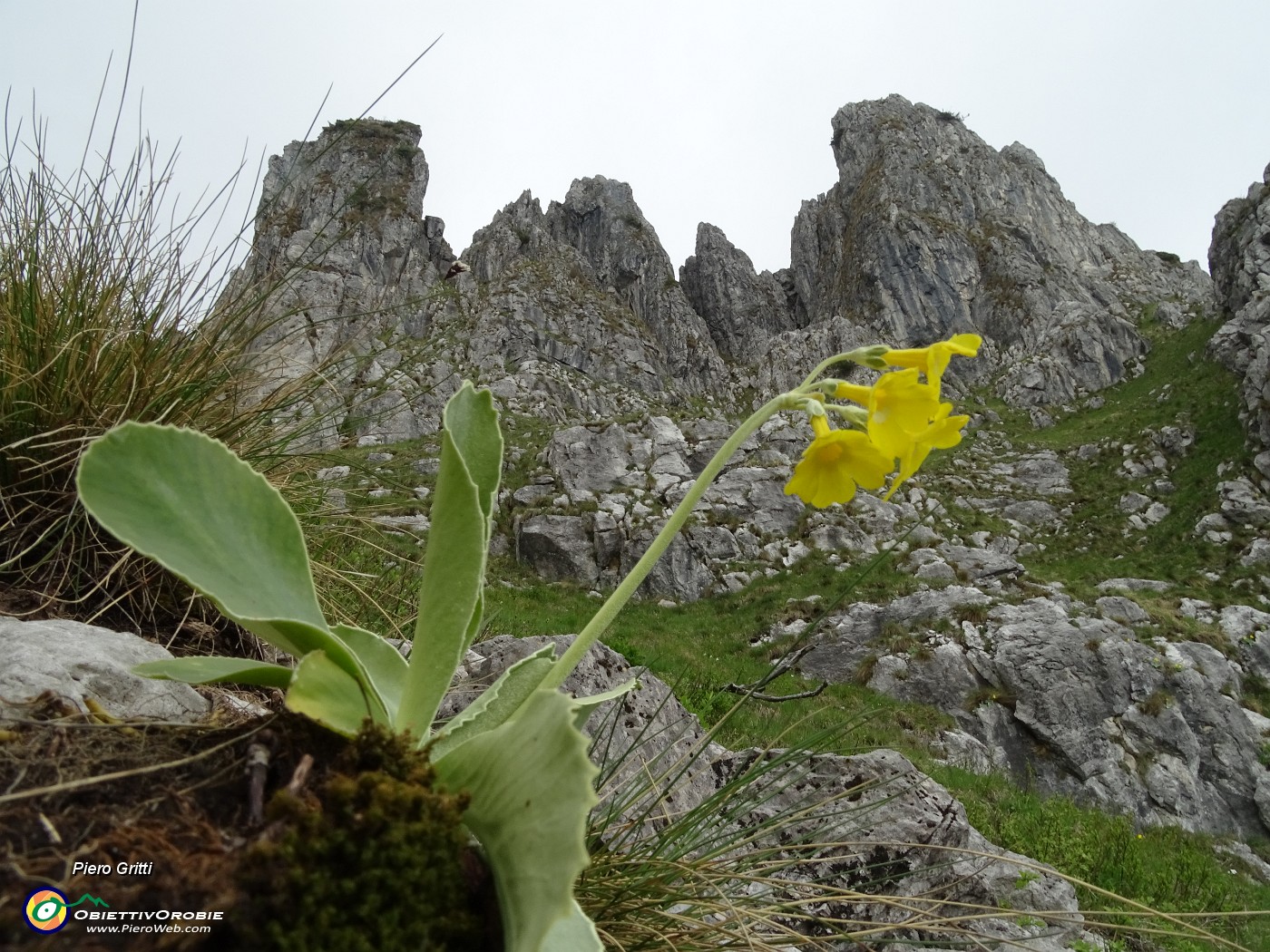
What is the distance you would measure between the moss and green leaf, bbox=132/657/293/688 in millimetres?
246

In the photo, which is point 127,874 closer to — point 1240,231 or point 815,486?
point 815,486

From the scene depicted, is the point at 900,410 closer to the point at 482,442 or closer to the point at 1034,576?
the point at 482,442

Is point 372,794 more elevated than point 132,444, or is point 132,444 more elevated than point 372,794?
point 132,444

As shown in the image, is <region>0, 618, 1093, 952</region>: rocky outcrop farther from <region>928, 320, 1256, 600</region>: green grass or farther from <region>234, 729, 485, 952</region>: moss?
<region>928, 320, 1256, 600</region>: green grass

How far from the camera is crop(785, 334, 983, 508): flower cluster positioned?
4.29 ft

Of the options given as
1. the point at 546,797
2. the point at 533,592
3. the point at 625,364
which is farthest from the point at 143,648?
the point at 625,364

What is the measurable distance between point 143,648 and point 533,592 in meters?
11.5

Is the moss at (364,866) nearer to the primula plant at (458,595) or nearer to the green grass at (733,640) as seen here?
the primula plant at (458,595)

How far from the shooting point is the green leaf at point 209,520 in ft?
3.54

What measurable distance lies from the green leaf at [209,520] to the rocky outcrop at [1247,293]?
24153 millimetres

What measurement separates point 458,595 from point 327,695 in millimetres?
299

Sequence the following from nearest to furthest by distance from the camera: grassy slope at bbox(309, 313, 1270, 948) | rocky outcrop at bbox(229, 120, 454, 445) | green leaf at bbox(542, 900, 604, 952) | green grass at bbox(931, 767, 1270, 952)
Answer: green leaf at bbox(542, 900, 604, 952)
rocky outcrop at bbox(229, 120, 454, 445)
grassy slope at bbox(309, 313, 1270, 948)
green grass at bbox(931, 767, 1270, 952)

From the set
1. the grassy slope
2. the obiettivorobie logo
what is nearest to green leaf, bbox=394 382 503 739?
the obiettivorobie logo

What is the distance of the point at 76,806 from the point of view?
0.82 meters
